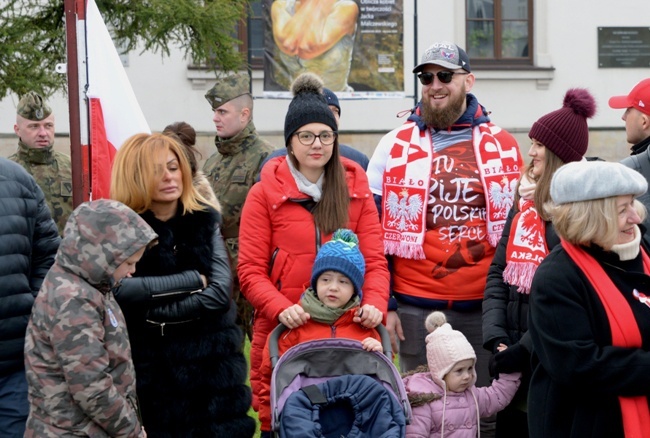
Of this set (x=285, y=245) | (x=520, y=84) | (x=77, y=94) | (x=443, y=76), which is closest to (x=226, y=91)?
(x=77, y=94)

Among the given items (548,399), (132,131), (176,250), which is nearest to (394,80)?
(132,131)

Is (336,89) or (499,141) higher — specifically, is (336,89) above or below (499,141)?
above

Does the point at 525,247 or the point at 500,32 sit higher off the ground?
the point at 500,32

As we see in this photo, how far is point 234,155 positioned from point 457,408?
3156 millimetres

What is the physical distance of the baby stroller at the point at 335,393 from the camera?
4.46m

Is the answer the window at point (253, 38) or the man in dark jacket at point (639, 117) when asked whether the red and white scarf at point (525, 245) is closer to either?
the man in dark jacket at point (639, 117)

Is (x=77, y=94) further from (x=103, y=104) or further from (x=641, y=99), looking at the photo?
(x=641, y=99)

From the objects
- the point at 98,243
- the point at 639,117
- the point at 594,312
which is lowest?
the point at 594,312

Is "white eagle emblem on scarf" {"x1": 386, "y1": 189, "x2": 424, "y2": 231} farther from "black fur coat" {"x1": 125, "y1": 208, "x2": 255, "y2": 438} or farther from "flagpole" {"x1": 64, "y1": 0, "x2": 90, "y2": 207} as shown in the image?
"flagpole" {"x1": 64, "y1": 0, "x2": 90, "y2": 207}

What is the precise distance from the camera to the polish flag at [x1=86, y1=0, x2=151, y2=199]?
583 centimetres

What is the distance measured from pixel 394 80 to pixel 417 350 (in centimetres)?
1162

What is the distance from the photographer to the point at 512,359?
4801mm

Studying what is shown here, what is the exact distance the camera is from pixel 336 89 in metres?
16.7

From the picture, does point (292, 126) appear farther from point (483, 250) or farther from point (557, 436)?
point (557, 436)
